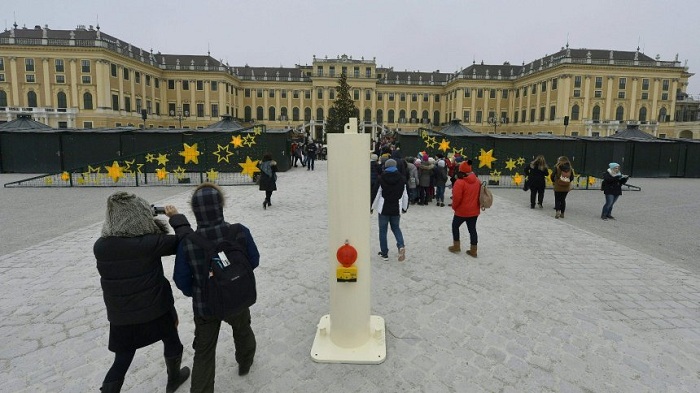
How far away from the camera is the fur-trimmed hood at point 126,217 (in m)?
2.67

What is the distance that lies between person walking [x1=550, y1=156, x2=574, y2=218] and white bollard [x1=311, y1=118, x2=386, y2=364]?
8.26 m

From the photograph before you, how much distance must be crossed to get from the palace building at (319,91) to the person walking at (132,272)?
42244 millimetres

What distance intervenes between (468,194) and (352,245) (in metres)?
3.80

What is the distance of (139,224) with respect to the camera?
2.72 m

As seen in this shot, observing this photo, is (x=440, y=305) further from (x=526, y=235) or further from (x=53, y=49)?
(x=53, y=49)

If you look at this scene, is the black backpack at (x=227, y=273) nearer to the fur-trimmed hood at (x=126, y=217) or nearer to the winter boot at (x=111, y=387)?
the fur-trimmed hood at (x=126, y=217)

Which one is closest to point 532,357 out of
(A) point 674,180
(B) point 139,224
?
(B) point 139,224

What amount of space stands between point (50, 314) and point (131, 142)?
1716cm

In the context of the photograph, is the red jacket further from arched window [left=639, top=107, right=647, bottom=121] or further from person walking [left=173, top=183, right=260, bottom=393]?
arched window [left=639, top=107, right=647, bottom=121]

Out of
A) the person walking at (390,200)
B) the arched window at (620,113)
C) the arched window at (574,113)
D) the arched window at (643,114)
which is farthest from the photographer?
the arched window at (643,114)

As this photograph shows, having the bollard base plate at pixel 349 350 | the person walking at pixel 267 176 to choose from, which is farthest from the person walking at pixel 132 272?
the person walking at pixel 267 176

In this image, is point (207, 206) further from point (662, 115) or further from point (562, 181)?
point (662, 115)

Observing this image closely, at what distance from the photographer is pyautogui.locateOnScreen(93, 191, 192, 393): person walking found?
2672 mm

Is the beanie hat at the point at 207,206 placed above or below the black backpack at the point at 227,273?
above
